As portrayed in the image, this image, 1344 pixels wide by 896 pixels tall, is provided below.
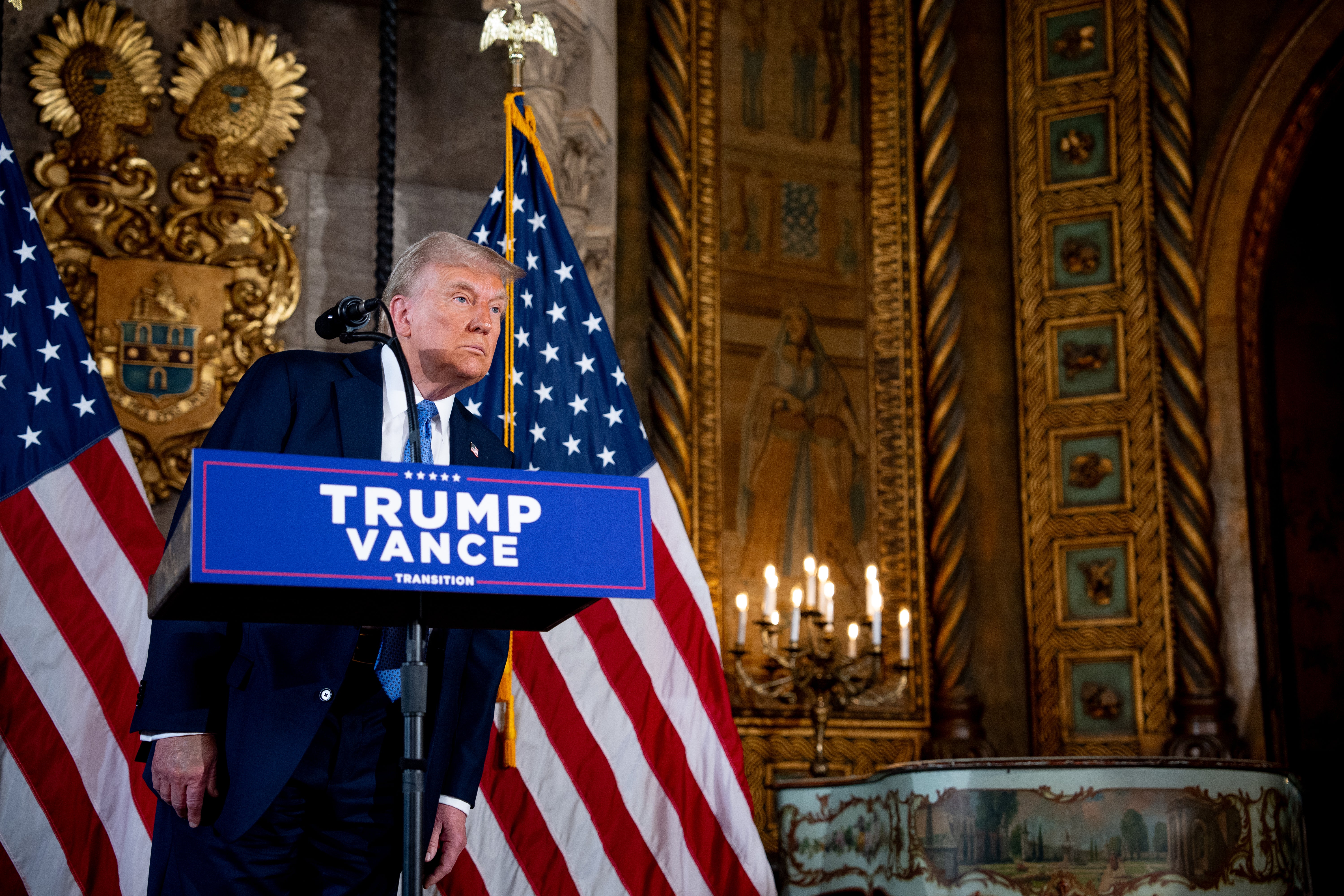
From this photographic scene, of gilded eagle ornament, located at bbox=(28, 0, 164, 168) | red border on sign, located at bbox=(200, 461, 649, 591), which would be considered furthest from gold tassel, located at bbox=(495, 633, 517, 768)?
gilded eagle ornament, located at bbox=(28, 0, 164, 168)

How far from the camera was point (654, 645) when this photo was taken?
4387 millimetres

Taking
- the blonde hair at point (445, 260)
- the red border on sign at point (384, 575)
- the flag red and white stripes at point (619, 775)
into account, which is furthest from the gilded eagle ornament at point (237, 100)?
the red border on sign at point (384, 575)

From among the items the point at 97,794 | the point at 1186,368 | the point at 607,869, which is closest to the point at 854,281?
the point at 1186,368

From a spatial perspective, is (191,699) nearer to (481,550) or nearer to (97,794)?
(481,550)

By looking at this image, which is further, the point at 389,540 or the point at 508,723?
the point at 508,723

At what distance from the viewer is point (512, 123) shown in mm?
4754

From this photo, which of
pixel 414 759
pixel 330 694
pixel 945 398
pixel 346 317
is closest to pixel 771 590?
pixel 945 398

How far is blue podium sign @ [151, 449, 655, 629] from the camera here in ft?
5.99

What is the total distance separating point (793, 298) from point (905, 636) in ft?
5.97

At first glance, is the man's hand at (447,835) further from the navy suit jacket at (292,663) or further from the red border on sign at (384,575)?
the red border on sign at (384,575)

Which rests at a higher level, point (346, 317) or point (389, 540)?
point (346, 317)

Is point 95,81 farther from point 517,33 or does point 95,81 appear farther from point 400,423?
point 400,423

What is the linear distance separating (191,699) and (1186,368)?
585cm

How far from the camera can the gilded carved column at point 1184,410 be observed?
682 centimetres
